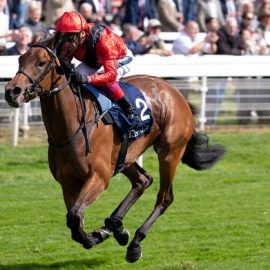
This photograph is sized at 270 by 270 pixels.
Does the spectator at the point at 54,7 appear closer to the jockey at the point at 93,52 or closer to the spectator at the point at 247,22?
the spectator at the point at 247,22

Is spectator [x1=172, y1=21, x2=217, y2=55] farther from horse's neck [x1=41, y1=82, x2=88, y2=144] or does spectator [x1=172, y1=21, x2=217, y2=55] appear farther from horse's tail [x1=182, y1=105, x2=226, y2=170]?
horse's neck [x1=41, y1=82, x2=88, y2=144]

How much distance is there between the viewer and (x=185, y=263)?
8.24 metres

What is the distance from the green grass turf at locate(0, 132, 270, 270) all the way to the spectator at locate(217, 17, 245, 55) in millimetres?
2431

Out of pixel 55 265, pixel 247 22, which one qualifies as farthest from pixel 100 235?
pixel 247 22

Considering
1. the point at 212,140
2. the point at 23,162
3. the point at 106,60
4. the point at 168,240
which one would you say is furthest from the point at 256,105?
the point at 106,60

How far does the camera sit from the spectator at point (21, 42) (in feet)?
44.1

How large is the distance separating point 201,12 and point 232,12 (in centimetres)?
81

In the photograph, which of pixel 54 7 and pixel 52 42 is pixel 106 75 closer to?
pixel 52 42

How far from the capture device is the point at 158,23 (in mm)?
15109

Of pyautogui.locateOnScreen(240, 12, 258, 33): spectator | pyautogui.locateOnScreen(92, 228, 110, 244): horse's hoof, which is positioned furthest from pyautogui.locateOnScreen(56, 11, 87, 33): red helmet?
pyautogui.locateOnScreen(240, 12, 258, 33): spectator

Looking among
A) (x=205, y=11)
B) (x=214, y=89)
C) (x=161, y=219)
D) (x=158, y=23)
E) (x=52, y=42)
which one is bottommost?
(x=205, y=11)

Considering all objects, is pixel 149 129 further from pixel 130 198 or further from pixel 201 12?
pixel 201 12

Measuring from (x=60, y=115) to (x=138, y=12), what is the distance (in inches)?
394

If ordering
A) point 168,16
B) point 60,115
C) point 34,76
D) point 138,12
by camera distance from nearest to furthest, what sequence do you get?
1. point 34,76
2. point 60,115
3. point 138,12
4. point 168,16
